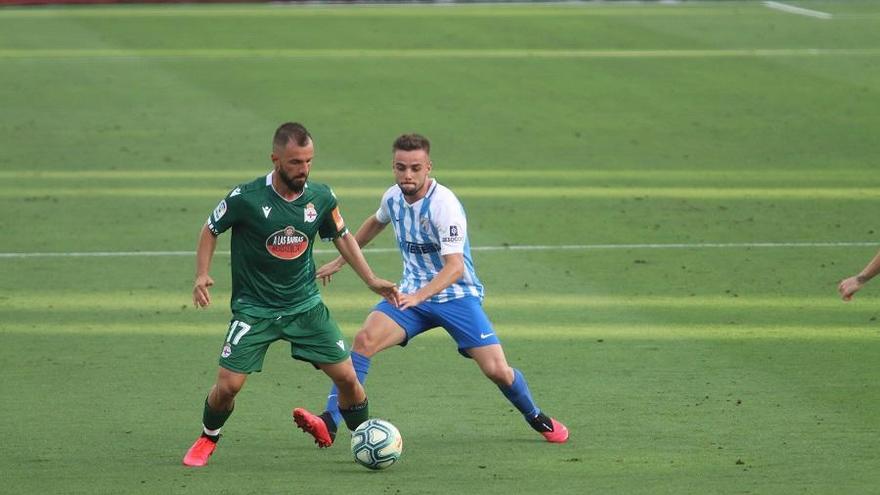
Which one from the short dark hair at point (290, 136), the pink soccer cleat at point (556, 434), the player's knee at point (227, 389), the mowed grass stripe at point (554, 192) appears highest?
the short dark hair at point (290, 136)

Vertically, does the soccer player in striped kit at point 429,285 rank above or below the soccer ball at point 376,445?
above

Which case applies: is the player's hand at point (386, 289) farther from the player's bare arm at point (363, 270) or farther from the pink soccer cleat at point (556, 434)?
the pink soccer cleat at point (556, 434)

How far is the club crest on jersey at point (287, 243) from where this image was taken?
8883mm

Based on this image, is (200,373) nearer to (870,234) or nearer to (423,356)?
(423,356)

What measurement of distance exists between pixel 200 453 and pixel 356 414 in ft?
2.91

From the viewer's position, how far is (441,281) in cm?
925

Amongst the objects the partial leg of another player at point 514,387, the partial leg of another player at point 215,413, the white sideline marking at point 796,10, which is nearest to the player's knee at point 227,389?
the partial leg of another player at point 215,413

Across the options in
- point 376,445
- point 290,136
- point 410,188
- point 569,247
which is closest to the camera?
point 290,136

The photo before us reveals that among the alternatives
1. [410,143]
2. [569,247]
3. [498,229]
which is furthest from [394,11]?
[410,143]

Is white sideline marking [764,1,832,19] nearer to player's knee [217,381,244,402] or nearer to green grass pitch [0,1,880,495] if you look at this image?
green grass pitch [0,1,880,495]

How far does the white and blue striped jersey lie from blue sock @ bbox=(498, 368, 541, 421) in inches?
22.4

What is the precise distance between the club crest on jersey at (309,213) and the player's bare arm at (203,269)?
496mm

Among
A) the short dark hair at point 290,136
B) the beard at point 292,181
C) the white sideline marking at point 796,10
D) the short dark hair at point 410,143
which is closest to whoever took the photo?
the short dark hair at point 290,136

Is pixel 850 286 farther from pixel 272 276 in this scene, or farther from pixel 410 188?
pixel 272 276
